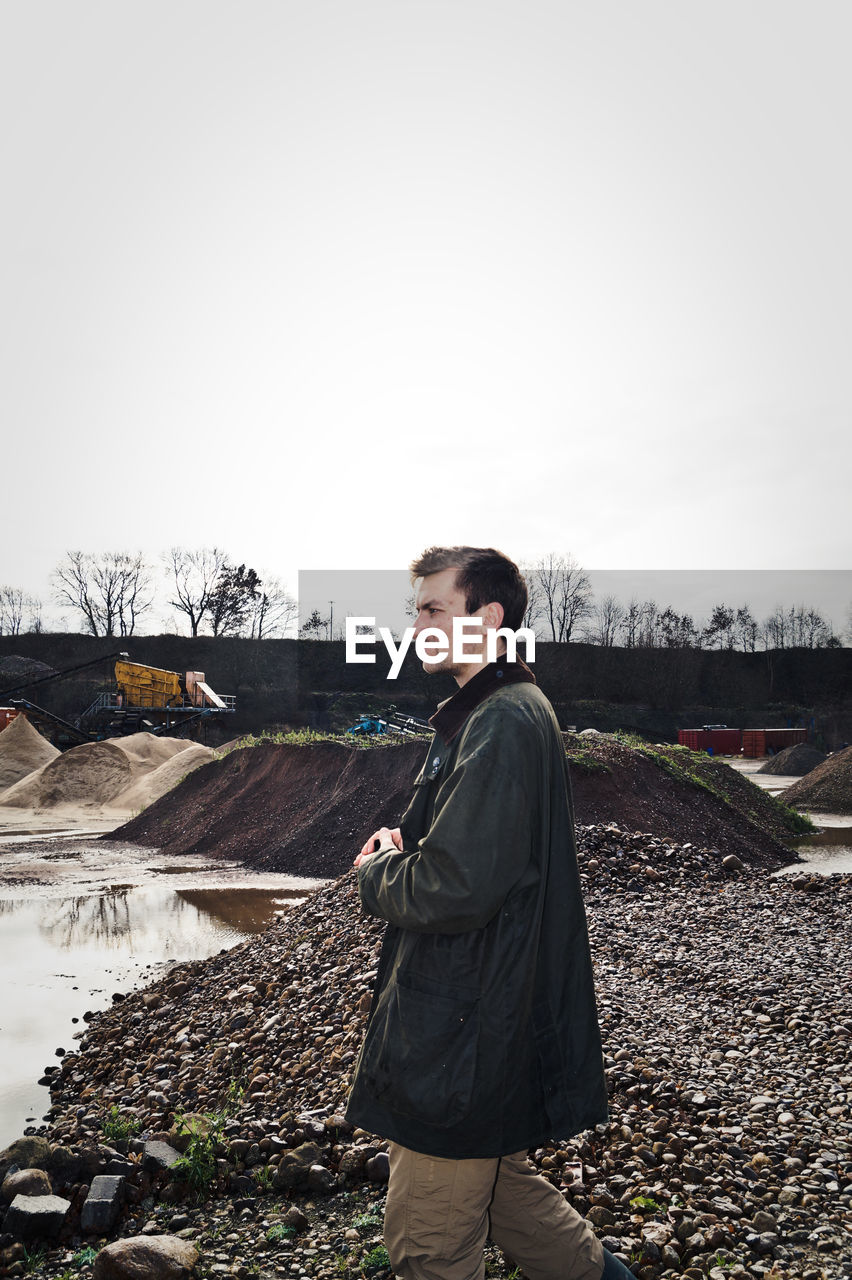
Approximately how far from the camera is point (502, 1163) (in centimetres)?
232

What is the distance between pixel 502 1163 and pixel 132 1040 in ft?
16.8

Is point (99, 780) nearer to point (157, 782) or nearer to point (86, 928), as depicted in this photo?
point (157, 782)

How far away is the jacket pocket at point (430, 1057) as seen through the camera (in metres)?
2.01

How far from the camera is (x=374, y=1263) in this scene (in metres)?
2.99

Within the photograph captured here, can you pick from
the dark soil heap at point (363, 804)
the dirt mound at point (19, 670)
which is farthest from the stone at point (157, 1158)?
the dirt mound at point (19, 670)

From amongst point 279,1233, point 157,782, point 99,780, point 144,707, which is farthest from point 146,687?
point 279,1233

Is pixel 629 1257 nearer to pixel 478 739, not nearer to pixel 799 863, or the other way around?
pixel 478 739

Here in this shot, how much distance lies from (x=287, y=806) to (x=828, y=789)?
14.5m

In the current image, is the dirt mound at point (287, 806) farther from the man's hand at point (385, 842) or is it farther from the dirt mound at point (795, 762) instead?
the dirt mound at point (795, 762)

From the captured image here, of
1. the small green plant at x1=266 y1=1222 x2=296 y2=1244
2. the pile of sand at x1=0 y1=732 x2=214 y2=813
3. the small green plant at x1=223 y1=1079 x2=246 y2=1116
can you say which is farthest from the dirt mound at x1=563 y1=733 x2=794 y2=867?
the pile of sand at x1=0 y1=732 x2=214 y2=813

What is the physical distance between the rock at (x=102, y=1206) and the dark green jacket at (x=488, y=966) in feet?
6.73

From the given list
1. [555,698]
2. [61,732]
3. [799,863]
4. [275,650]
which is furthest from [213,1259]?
[275,650]

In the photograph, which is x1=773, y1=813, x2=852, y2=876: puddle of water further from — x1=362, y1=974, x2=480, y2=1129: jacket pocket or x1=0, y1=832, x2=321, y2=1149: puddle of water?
x1=362, y1=974, x2=480, y2=1129: jacket pocket

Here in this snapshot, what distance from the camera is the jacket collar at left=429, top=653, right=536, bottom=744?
7.81ft
